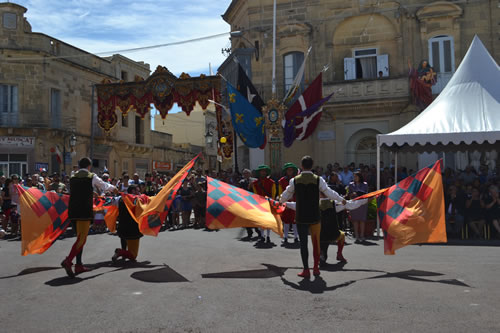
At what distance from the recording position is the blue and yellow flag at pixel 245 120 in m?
18.5

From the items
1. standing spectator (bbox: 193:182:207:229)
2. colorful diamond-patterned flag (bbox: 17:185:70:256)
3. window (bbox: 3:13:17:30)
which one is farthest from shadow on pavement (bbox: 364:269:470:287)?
window (bbox: 3:13:17:30)

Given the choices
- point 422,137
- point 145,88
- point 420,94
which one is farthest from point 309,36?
point 422,137

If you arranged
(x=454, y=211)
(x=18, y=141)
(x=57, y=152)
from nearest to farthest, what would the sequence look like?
1. (x=454, y=211)
2. (x=57, y=152)
3. (x=18, y=141)

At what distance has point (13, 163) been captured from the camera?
101 feet

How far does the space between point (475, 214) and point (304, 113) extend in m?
7.47

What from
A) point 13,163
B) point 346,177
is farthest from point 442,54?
point 13,163

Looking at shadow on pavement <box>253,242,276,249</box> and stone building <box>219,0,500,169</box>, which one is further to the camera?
stone building <box>219,0,500,169</box>

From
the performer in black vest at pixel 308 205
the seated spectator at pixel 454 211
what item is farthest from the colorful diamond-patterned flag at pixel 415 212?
the seated spectator at pixel 454 211

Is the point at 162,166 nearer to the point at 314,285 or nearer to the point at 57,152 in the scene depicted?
the point at 57,152

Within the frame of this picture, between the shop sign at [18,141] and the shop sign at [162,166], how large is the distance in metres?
13.7

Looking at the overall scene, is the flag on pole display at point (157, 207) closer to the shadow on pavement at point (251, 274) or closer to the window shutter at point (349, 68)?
the shadow on pavement at point (251, 274)

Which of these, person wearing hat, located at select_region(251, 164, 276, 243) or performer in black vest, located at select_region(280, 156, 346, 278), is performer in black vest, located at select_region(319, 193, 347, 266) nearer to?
performer in black vest, located at select_region(280, 156, 346, 278)

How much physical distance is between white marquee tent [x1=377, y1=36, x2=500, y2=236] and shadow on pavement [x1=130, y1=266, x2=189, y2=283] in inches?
265

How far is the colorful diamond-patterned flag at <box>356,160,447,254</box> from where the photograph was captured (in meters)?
8.27
